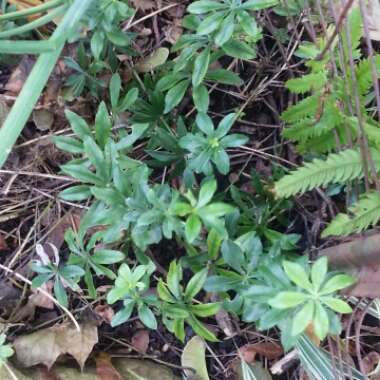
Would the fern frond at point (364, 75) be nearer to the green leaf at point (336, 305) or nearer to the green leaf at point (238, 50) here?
the green leaf at point (238, 50)

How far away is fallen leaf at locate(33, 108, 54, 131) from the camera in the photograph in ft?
5.16

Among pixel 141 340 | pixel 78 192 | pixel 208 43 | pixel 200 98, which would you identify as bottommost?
pixel 141 340

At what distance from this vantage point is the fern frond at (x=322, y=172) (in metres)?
1.04

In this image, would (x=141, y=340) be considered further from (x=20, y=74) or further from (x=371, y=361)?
(x=20, y=74)

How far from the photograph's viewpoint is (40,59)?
3.37ft

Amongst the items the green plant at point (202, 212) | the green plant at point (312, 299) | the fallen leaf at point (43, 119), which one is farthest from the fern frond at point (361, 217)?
the fallen leaf at point (43, 119)

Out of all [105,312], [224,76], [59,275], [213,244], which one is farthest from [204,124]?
[105,312]

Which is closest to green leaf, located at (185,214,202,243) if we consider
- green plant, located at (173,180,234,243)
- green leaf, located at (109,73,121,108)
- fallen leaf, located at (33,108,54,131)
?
green plant, located at (173,180,234,243)

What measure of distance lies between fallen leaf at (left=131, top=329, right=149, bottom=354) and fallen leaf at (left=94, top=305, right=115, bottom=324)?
0.09 m

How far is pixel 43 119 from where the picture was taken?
158 cm

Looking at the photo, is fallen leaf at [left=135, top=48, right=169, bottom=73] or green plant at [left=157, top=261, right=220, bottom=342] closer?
green plant at [left=157, top=261, right=220, bottom=342]

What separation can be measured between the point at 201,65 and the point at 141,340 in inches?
29.5

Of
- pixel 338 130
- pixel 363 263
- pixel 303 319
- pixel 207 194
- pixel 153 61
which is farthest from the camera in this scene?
pixel 153 61

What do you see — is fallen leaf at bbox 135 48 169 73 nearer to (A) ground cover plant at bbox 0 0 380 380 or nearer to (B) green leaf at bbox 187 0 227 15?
(A) ground cover plant at bbox 0 0 380 380
